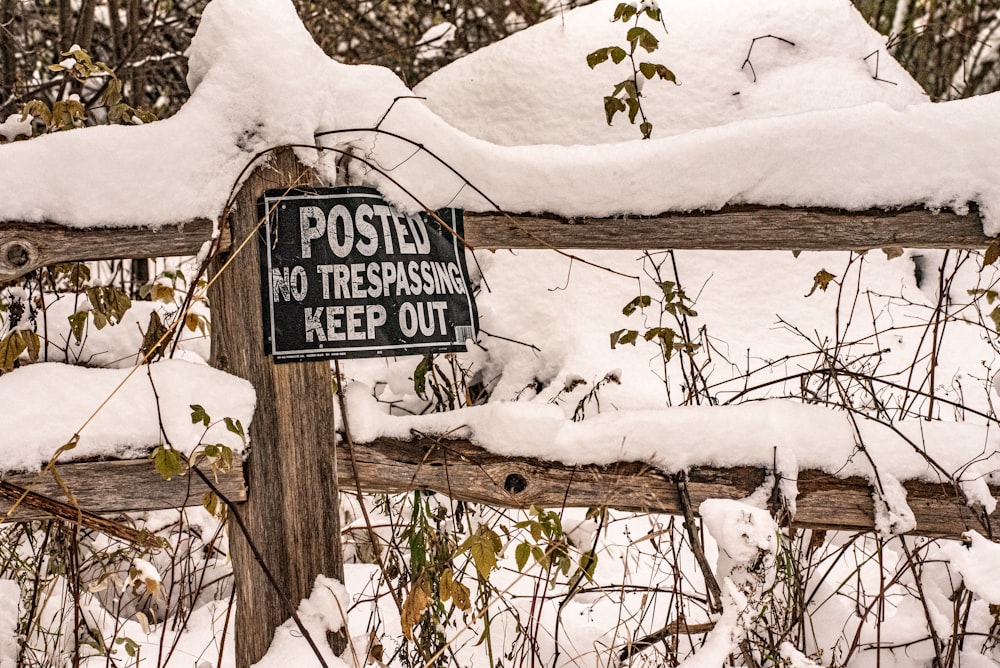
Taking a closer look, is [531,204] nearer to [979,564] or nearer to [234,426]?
[234,426]

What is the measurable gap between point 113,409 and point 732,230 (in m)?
1.34

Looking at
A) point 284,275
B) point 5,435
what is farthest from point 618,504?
point 5,435

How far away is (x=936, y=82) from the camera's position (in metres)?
5.93

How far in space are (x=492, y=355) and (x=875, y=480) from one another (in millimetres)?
1259

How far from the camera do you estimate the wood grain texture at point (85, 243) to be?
4.59 feet

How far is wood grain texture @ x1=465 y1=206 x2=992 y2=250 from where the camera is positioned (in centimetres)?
160

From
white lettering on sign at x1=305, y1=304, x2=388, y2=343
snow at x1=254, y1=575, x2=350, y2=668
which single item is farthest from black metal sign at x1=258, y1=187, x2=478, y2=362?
snow at x1=254, y1=575, x2=350, y2=668

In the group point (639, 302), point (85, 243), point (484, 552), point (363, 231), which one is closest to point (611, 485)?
point (484, 552)

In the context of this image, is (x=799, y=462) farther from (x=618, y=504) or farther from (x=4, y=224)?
(x=4, y=224)

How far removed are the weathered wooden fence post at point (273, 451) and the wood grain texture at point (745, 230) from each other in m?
0.46

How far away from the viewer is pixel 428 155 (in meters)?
1.61

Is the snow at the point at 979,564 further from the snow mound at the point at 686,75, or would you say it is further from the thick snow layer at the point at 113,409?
the snow mound at the point at 686,75

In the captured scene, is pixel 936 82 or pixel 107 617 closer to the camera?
pixel 107 617

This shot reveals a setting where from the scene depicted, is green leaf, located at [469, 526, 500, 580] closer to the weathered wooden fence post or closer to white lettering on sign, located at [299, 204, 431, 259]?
the weathered wooden fence post
